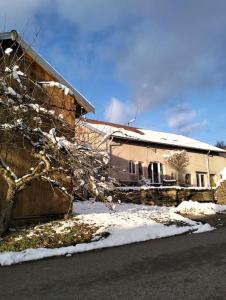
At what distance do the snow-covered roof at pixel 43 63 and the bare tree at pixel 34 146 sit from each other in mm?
549

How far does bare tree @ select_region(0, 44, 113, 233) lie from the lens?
9898 mm

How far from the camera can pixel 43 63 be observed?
42.3 ft

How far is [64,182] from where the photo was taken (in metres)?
13.4

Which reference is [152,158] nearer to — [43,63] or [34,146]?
[43,63]

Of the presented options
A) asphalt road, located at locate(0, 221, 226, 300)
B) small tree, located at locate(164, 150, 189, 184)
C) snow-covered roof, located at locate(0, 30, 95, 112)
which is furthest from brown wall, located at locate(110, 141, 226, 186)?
asphalt road, located at locate(0, 221, 226, 300)

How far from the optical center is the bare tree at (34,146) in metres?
9.90

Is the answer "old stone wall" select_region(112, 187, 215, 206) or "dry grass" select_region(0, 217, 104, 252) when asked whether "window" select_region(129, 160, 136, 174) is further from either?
"dry grass" select_region(0, 217, 104, 252)

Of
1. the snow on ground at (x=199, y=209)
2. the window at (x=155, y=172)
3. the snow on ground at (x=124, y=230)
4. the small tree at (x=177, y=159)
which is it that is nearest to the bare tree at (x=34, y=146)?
the snow on ground at (x=124, y=230)

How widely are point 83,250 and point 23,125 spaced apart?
11.2ft

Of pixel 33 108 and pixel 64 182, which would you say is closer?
pixel 33 108

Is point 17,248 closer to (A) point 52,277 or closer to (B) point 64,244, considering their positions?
(B) point 64,244

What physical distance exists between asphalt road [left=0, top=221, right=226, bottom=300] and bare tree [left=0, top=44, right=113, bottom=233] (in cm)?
259

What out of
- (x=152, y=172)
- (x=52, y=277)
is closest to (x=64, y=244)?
(x=52, y=277)

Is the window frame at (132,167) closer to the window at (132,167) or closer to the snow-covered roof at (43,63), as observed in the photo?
the window at (132,167)
